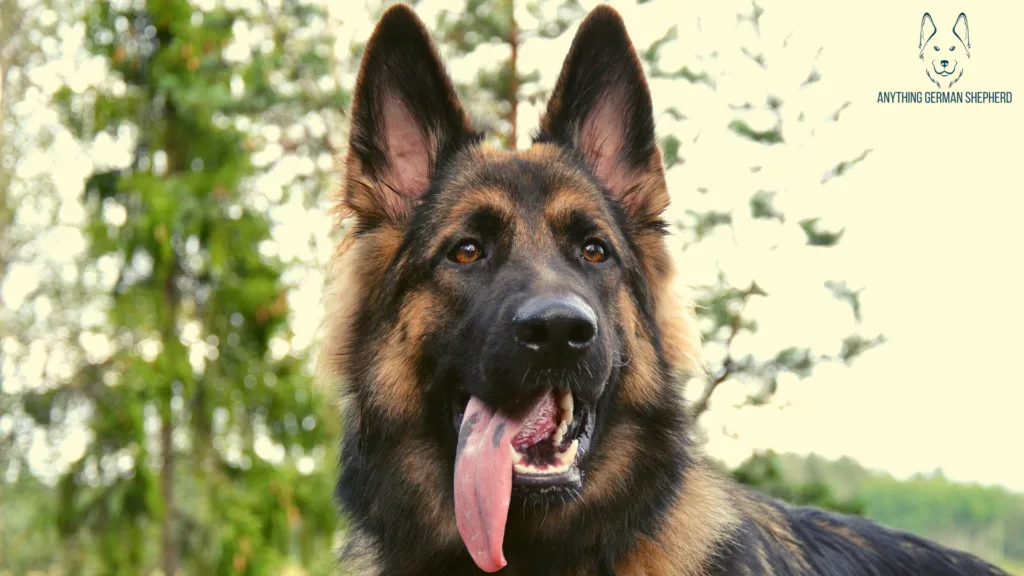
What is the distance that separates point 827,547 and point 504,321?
6.16 ft

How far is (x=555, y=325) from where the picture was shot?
120 inches

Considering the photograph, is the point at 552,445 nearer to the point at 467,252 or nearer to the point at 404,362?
the point at 404,362

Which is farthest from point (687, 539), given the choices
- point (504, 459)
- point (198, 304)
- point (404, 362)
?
point (198, 304)

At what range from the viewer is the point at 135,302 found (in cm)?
986

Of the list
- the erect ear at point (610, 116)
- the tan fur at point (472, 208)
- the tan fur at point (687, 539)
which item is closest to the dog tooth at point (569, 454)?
the tan fur at point (687, 539)

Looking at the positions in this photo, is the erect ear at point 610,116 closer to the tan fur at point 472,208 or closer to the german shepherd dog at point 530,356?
the german shepherd dog at point 530,356

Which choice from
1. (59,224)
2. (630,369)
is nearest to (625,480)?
(630,369)

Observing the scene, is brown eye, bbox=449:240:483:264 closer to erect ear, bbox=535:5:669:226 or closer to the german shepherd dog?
the german shepherd dog

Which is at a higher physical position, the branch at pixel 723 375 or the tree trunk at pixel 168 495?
the branch at pixel 723 375

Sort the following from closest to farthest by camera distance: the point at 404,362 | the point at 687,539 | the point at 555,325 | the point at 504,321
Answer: the point at 555,325 → the point at 504,321 → the point at 687,539 → the point at 404,362

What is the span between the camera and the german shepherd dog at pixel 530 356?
3193mm

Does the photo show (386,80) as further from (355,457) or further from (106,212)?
(106,212)

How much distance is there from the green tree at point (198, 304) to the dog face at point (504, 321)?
6210mm

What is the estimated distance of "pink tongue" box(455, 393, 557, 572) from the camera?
305cm
